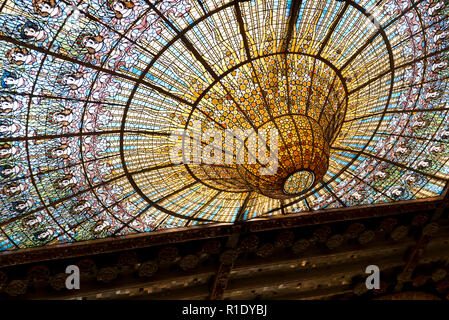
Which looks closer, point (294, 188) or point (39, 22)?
point (39, 22)

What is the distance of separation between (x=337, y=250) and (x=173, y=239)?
18.3ft

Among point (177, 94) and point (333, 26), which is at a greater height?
point (333, 26)

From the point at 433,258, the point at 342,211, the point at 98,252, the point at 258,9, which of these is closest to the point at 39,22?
the point at 258,9

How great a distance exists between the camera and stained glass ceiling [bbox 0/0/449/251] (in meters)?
8.20

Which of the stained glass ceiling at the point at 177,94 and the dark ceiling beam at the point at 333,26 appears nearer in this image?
the stained glass ceiling at the point at 177,94

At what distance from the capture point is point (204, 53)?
8.94 meters

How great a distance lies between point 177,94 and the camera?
30.6ft

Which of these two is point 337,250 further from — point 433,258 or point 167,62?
point 167,62

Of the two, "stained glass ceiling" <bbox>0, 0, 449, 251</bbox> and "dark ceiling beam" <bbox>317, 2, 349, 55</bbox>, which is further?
"dark ceiling beam" <bbox>317, 2, 349, 55</bbox>

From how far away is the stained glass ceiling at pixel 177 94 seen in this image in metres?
8.20

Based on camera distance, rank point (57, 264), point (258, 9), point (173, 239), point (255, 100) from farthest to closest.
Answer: point (173, 239) → point (57, 264) → point (255, 100) → point (258, 9)

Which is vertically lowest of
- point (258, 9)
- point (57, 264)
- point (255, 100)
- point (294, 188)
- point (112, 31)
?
point (57, 264)

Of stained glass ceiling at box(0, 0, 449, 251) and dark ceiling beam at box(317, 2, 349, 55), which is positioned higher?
dark ceiling beam at box(317, 2, 349, 55)

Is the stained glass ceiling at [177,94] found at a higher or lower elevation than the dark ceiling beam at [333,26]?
lower
